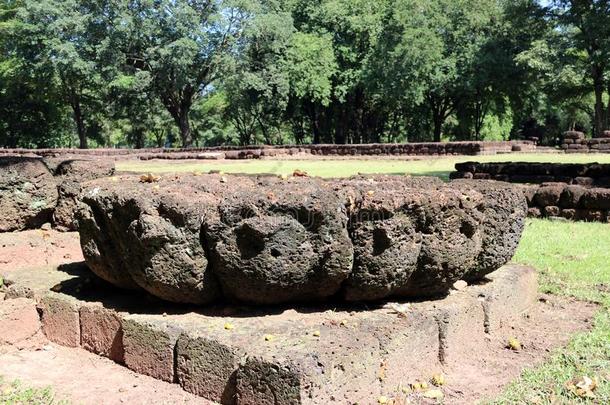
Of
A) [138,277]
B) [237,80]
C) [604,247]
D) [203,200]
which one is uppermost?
[237,80]

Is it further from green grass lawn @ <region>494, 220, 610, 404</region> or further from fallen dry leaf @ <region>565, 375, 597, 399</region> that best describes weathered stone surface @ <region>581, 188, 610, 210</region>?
fallen dry leaf @ <region>565, 375, 597, 399</region>

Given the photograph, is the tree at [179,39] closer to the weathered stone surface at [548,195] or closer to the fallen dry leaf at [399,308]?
the weathered stone surface at [548,195]

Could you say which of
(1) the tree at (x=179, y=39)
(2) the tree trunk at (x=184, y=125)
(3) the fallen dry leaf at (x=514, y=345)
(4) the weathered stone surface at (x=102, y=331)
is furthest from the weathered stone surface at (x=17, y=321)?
(2) the tree trunk at (x=184, y=125)

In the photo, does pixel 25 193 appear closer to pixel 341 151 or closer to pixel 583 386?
pixel 583 386

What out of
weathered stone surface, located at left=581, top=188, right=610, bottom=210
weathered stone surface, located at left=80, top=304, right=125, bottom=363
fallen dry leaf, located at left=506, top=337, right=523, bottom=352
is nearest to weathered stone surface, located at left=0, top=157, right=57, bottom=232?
weathered stone surface, located at left=80, top=304, right=125, bottom=363

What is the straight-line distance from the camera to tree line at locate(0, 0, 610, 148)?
32.1 meters

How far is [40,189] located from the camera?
6082mm

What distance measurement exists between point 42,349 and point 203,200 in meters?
1.68

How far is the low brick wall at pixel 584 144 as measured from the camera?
2573cm

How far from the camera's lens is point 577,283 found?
17.9 ft

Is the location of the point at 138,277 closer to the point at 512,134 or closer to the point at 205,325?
the point at 205,325

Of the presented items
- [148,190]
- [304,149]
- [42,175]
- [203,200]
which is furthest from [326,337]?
[304,149]

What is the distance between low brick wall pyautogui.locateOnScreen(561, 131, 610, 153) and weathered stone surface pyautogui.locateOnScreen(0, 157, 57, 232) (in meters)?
24.9

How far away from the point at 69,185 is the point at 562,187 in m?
7.78
